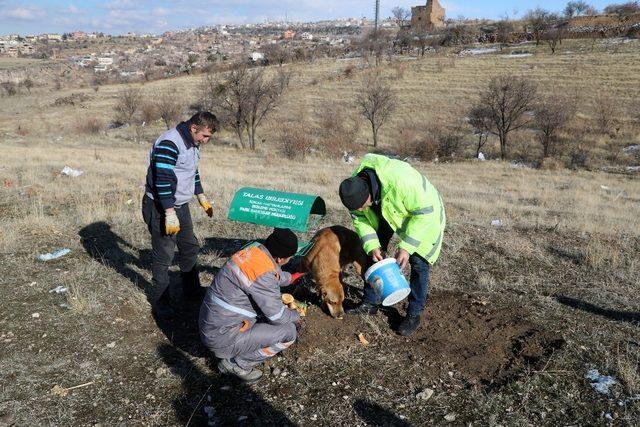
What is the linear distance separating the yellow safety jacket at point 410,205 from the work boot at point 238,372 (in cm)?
153

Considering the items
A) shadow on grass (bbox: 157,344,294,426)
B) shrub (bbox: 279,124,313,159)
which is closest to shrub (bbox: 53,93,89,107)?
shrub (bbox: 279,124,313,159)

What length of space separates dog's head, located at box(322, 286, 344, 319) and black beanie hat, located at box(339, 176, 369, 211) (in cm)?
118

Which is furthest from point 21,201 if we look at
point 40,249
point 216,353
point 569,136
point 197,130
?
point 569,136

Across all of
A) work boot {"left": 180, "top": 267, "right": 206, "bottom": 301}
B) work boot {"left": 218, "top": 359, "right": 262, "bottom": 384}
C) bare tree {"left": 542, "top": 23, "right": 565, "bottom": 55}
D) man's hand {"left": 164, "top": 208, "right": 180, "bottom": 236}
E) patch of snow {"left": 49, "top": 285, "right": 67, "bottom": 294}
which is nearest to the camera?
work boot {"left": 218, "top": 359, "right": 262, "bottom": 384}

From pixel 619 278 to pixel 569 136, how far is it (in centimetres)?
2408

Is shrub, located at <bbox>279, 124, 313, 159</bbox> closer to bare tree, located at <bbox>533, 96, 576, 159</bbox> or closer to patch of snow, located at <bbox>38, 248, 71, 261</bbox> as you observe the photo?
bare tree, located at <bbox>533, 96, 576, 159</bbox>

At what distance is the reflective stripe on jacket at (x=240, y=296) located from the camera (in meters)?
3.22

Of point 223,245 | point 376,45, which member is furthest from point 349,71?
point 223,245

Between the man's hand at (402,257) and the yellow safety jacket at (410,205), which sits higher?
the yellow safety jacket at (410,205)

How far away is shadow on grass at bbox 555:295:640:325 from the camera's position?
4.35m

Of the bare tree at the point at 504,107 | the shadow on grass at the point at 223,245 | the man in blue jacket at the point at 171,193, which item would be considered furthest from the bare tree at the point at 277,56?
the man in blue jacket at the point at 171,193

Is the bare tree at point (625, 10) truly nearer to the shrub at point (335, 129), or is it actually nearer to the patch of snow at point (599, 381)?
the shrub at point (335, 129)

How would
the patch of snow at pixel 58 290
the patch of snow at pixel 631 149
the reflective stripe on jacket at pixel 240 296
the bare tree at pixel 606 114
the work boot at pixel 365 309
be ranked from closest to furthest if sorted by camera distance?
1. the reflective stripe on jacket at pixel 240 296
2. the work boot at pixel 365 309
3. the patch of snow at pixel 58 290
4. the patch of snow at pixel 631 149
5. the bare tree at pixel 606 114

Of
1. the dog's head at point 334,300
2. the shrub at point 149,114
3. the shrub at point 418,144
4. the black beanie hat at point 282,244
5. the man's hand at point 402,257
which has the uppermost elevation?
the black beanie hat at point 282,244
